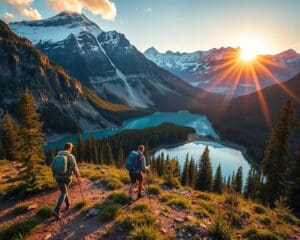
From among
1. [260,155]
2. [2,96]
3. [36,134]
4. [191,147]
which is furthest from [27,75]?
[36,134]

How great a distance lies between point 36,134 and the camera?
15.6 meters

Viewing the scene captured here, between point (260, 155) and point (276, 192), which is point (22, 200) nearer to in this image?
point (276, 192)

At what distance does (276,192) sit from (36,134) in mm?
28462

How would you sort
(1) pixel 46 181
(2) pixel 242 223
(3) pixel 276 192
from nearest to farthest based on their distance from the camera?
1. (2) pixel 242 223
2. (1) pixel 46 181
3. (3) pixel 276 192

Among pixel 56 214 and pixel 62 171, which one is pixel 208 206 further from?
pixel 62 171

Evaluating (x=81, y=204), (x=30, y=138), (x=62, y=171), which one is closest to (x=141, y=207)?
(x=81, y=204)

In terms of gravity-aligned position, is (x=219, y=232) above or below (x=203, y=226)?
above

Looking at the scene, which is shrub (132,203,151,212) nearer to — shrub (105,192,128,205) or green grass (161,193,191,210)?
shrub (105,192,128,205)

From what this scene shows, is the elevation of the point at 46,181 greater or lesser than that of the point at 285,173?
greater

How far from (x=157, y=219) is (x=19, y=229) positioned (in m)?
5.87

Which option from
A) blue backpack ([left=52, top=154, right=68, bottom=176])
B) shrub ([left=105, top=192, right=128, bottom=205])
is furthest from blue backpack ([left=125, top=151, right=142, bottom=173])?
blue backpack ([left=52, top=154, right=68, bottom=176])

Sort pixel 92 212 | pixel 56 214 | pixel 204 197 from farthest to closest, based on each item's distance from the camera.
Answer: pixel 204 197, pixel 92 212, pixel 56 214

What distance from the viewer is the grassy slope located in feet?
30.5

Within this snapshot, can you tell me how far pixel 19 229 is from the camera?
9.27m
